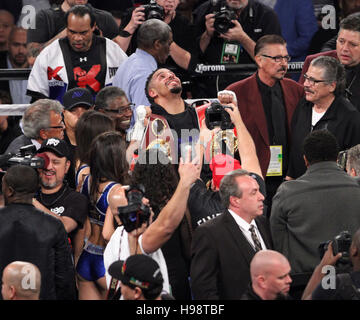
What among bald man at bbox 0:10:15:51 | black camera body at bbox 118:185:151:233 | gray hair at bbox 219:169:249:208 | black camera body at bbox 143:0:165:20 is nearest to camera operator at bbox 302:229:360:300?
gray hair at bbox 219:169:249:208

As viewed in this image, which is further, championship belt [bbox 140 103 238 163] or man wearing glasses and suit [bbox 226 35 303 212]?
man wearing glasses and suit [bbox 226 35 303 212]

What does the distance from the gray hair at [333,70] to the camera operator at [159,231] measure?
1.85 meters

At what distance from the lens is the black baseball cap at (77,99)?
6512 mm

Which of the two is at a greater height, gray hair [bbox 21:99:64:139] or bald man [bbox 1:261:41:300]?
gray hair [bbox 21:99:64:139]

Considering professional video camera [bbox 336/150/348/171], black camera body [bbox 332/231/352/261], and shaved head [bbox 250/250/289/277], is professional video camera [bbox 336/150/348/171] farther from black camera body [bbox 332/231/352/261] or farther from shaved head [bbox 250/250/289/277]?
shaved head [bbox 250/250/289/277]

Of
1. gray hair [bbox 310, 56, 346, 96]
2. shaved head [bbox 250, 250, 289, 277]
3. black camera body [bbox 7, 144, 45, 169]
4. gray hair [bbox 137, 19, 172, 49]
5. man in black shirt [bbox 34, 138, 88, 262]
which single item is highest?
gray hair [bbox 137, 19, 172, 49]

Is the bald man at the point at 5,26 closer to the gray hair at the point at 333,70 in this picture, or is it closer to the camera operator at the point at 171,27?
the camera operator at the point at 171,27

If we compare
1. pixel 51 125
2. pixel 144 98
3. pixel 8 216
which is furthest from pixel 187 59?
pixel 8 216

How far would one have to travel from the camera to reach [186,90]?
25.3ft

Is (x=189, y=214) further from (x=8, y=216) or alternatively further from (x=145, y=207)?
(x=8, y=216)

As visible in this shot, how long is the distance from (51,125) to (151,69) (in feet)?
3.83

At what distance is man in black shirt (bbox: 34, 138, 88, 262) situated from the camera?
539 cm

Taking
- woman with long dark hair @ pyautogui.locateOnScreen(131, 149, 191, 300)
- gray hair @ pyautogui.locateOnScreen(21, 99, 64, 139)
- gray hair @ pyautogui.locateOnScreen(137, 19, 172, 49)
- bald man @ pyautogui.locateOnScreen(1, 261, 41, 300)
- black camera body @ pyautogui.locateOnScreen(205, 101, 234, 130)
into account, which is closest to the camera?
bald man @ pyautogui.locateOnScreen(1, 261, 41, 300)

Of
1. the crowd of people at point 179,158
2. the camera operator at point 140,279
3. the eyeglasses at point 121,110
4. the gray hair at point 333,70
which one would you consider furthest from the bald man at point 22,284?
the gray hair at point 333,70
